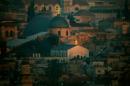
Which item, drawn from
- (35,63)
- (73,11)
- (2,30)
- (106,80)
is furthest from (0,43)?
(106,80)

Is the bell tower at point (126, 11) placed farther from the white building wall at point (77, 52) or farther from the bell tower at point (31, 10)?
the bell tower at point (31, 10)

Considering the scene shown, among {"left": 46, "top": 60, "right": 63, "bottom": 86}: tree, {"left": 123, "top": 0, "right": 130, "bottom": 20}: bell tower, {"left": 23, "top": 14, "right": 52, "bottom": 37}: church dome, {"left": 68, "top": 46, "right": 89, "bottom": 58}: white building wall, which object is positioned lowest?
{"left": 46, "top": 60, "right": 63, "bottom": 86}: tree

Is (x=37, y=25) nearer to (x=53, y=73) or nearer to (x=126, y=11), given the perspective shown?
(x=53, y=73)

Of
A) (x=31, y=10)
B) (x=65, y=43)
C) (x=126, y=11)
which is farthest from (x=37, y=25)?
(x=126, y=11)

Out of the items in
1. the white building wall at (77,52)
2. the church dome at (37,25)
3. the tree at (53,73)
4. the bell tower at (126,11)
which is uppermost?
the bell tower at (126,11)

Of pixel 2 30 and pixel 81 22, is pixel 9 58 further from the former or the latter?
pixel 81 22

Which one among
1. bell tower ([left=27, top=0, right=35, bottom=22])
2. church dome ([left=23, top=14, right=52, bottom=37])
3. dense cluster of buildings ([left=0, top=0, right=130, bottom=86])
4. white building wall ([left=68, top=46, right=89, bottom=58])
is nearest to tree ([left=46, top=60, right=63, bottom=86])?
dense cluster of buildings ([left=0, top=0, right=130, bottom=86])

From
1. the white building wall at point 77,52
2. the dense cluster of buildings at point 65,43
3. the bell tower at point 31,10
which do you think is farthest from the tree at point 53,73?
the bell tower at point 31,10

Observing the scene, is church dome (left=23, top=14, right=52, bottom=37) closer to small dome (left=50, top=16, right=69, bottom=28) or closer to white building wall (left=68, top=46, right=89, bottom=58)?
small dome (left=50, top=16, right=69, bottom=28)
